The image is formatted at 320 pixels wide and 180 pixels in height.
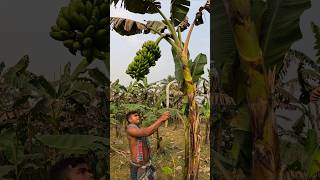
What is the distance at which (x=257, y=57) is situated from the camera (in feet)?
4.83

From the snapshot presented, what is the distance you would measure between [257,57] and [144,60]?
1.65 metres

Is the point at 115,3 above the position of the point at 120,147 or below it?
above

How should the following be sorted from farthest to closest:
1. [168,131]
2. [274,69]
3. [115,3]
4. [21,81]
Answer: [168,131] → [115,3] → [21,81] → [274,69]

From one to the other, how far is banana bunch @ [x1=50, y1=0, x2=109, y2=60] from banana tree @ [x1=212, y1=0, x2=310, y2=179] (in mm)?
566

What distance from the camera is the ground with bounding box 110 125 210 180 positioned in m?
3.11

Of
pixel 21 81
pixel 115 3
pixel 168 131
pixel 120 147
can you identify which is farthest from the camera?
pixel 168 131

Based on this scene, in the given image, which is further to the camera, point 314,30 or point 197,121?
point 197,121

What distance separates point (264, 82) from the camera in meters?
1.48

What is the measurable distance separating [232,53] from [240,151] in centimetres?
41

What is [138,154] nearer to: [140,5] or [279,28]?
[140,5]

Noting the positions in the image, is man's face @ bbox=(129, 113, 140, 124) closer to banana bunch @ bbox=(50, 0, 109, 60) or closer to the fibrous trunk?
the fibrous trunk

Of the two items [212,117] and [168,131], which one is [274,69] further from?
[168,131]

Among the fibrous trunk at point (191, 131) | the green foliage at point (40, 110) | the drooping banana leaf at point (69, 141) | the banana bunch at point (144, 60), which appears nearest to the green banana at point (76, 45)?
the green foliage at point (40, 110)

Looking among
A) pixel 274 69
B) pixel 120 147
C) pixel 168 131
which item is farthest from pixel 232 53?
pixel 168 131
